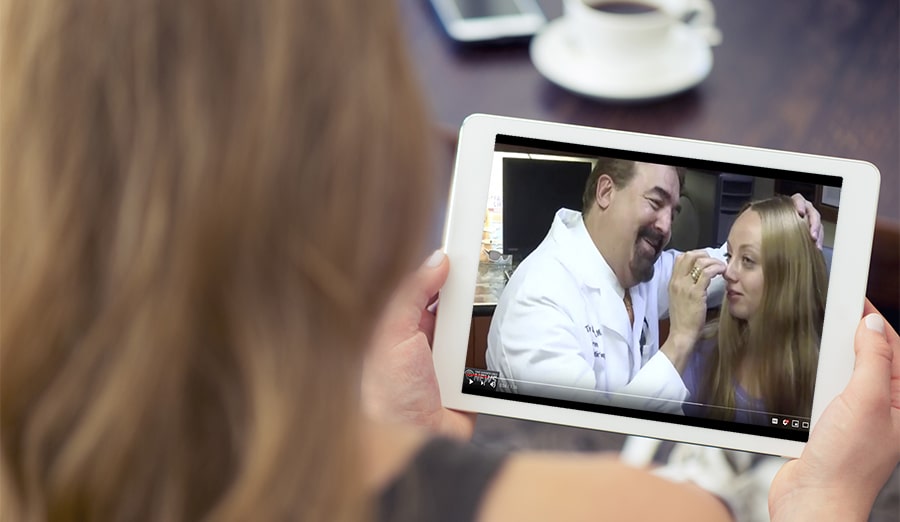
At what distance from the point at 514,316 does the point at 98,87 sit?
420mm

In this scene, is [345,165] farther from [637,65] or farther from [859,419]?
[637,65]

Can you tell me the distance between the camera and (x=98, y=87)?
0.29 meters

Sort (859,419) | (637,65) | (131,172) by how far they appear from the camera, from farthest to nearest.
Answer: (637,65), (859,419), (131,172)

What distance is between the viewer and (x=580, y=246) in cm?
66

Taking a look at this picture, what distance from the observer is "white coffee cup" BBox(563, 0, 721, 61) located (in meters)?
0.88

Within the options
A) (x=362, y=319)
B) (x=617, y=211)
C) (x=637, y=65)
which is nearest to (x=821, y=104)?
(x=637, y=65)

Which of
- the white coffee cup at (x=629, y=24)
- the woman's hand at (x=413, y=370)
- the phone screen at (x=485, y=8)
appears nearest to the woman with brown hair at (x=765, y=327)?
the woman's hand at (x=413, y=370)

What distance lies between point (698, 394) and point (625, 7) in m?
0.46

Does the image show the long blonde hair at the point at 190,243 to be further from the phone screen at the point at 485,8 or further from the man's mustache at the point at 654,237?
the phone screen at the point at 485,8

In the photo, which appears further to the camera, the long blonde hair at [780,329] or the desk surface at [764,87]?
the desk surface at [764,87]

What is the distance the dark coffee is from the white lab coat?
1.20ft

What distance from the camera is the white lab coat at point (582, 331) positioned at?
0.66 metres

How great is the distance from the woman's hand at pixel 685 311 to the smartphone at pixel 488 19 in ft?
1.29

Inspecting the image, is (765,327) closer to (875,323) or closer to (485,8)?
(875,323)
